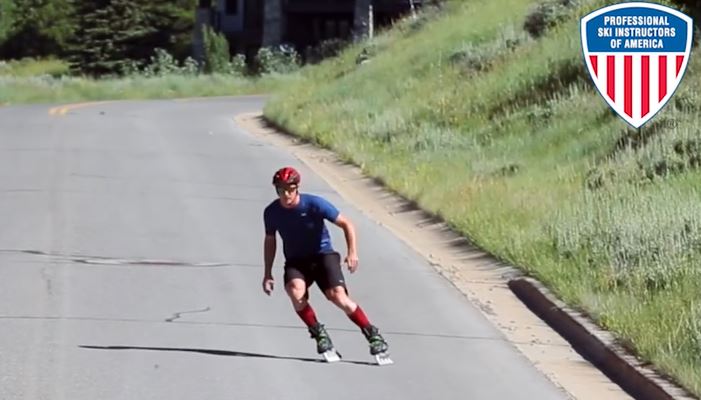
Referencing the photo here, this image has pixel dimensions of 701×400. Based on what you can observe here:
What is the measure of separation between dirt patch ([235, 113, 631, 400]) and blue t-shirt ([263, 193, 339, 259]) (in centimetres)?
177

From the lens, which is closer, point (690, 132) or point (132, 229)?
point (132, 229)

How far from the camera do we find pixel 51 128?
1225 inches

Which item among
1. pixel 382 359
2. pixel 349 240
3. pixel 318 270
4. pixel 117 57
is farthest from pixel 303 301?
pixel 117 57

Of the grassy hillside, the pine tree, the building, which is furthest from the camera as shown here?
the pine tree

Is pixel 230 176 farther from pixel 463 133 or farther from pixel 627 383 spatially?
pixel 627 383

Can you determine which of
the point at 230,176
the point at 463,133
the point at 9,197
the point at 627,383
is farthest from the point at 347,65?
the point at 627,383

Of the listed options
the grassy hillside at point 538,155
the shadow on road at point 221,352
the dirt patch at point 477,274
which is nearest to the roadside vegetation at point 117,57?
the grassy hillside at point 538,155

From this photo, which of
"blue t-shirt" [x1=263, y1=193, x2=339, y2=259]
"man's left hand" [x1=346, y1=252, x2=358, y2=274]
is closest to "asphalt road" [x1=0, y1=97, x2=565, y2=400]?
"man's left hand" [x1=346, y1=252, x2=358, y2=274]

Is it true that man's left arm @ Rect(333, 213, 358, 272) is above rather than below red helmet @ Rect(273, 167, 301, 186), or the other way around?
below

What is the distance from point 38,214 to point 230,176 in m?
4.99

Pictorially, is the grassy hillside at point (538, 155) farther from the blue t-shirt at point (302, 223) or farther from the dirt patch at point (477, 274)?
the blue t-shirt at point (302, 223)

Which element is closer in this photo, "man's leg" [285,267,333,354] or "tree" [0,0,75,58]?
"man's leg" [285,267,333,354]

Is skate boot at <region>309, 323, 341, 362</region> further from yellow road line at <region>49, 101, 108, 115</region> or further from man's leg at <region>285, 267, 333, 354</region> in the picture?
yellow road line at <region>49, 101, 108, 115</region>

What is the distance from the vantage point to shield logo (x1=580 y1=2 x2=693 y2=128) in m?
13.2
